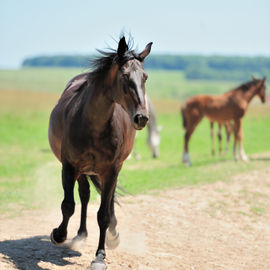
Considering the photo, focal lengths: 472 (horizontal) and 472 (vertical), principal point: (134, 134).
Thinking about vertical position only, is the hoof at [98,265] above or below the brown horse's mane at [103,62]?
below

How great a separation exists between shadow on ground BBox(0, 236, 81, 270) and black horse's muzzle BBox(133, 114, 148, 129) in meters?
1.81

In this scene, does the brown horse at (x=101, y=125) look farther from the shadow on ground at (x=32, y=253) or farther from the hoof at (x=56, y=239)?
the shadow on ground at (x=32, y=253)

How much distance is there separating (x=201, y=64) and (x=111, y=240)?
165952 millimetres

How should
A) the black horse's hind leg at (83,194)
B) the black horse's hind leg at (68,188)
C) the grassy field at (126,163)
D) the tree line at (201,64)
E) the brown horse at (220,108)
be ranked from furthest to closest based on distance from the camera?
the tree line at (201,64) → the brown horse at (220,108) → the grassy field at (126,163) → the black horse's hind leg at (83,194) → the black horse's hind leg at (68,188)

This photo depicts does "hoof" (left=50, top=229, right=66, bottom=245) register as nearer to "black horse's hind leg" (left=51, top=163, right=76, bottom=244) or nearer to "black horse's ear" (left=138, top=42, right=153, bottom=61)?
"black horse's hind leg" (left=51, top=163, right=76, bottom=244)

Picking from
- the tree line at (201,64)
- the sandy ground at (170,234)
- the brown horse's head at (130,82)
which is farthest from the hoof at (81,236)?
the tree line at (201,64)

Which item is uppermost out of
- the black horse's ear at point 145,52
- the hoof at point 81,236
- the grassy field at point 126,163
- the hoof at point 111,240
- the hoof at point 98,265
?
the black horse's ear at point 145,52

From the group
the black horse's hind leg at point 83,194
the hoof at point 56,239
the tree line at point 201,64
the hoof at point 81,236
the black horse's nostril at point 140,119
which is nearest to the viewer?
the black horse's nostril at point 140,119

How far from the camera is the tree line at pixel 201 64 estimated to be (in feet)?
481

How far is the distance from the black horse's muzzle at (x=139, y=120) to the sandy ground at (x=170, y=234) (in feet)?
5.84

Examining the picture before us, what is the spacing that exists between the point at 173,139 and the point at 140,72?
19.4 m

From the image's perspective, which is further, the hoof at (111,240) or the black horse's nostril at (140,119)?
the hoof at (111,240)

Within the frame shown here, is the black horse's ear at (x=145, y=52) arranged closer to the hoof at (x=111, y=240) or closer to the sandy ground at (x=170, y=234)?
the sandy ground at (x=170, y=234)

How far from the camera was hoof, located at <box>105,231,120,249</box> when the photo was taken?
564cm
